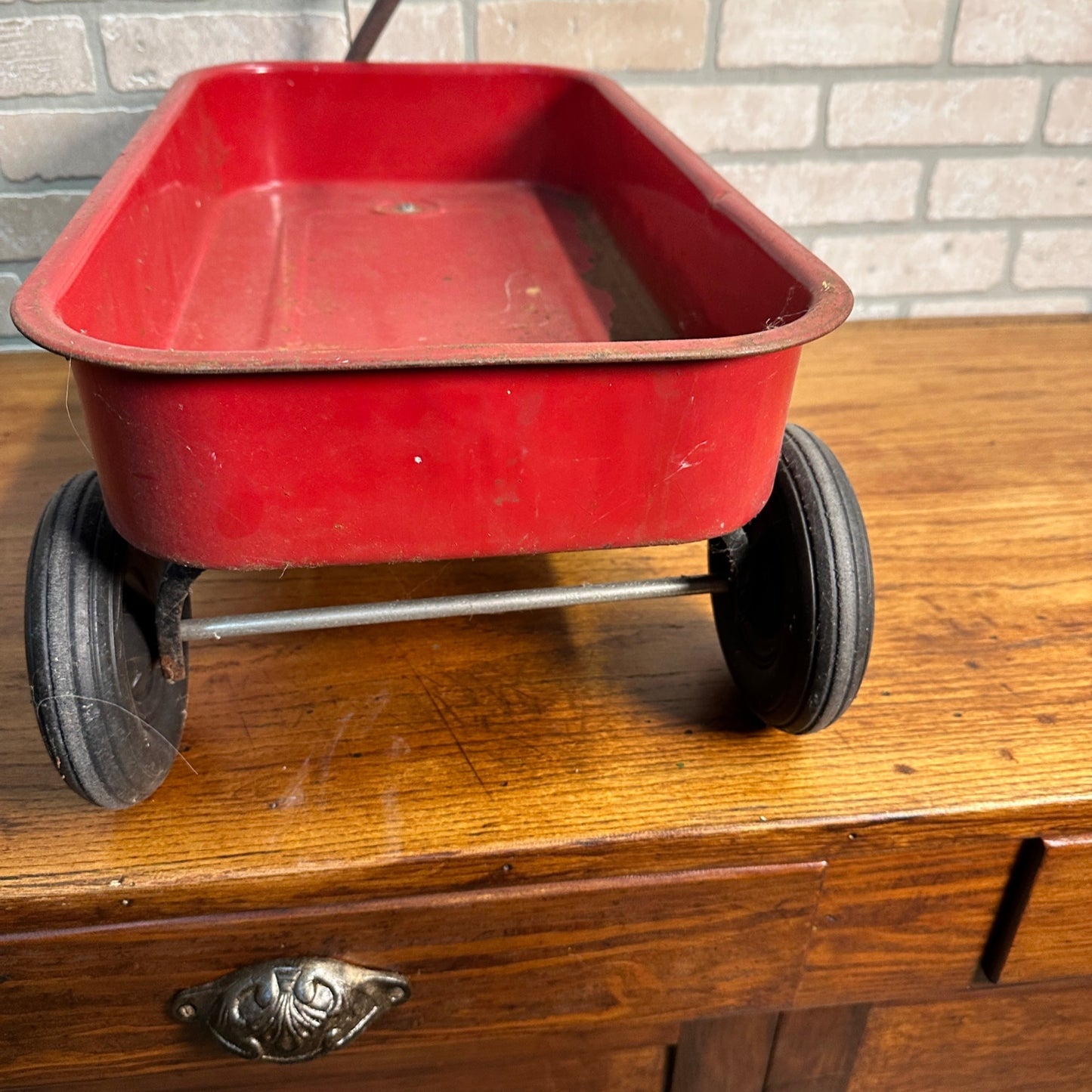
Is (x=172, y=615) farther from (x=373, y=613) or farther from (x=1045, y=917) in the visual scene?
(x=1045, y=917)

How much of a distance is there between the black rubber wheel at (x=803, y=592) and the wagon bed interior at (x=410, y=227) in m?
0.12

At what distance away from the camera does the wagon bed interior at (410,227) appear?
2.65 ft

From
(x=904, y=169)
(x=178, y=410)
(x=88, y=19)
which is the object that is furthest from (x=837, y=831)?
(x=88, y=19)

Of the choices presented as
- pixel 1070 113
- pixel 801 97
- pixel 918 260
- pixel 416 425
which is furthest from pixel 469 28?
pixel 416 425

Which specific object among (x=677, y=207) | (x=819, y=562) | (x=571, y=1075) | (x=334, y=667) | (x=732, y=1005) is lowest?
(x=571, y=1075)

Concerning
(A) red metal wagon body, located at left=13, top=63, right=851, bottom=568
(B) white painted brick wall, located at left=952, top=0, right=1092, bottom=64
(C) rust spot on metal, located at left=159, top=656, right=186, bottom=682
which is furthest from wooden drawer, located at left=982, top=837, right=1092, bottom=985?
(B) white painted brick wall, located at left=952, top=0, right=1092, bottom=64

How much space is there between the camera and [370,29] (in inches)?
46.1

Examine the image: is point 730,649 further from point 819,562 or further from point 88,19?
point 88,19

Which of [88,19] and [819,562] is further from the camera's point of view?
[88,19]

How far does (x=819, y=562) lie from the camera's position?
2.25 ft

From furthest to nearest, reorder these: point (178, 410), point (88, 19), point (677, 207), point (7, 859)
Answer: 1. point (88, 19)
2. point (677, 207)
3. point (7, 859)
4. point (178, 410)

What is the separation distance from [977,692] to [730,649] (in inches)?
8.3

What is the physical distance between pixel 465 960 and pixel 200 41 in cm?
111

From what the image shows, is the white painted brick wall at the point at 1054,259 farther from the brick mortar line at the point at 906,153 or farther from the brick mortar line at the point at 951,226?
the brick mortar line at the point at 906,153
